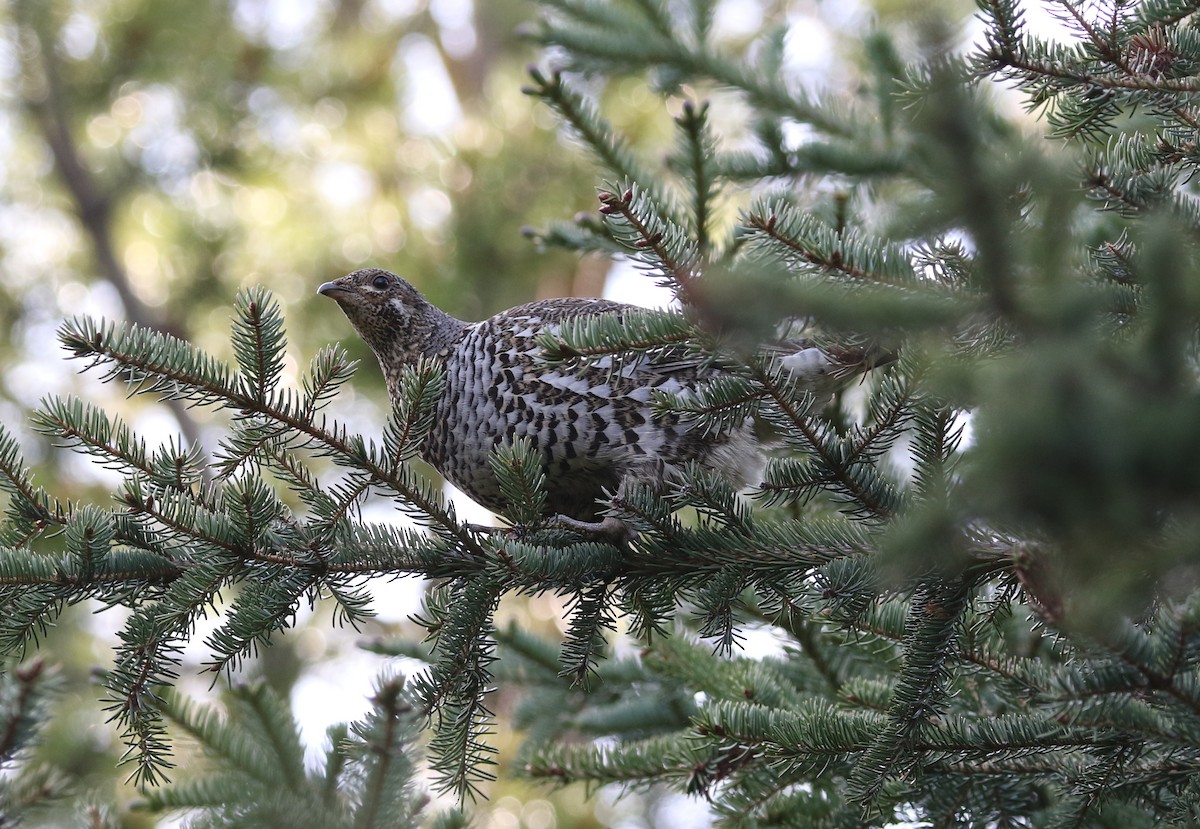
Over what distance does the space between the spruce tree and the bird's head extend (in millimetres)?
1682

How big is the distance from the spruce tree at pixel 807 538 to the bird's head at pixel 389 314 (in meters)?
1.68

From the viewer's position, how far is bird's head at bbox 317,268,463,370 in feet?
13.4

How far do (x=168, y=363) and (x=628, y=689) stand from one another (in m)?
1.91

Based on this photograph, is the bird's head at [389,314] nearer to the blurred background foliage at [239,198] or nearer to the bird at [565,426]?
the bird at [565,426]

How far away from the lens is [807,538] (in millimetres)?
2197

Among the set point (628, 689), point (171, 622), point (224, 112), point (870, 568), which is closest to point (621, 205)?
point (870, 568)

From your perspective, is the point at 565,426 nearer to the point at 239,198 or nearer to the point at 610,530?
the point at 610,530

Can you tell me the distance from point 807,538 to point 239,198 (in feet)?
21.8

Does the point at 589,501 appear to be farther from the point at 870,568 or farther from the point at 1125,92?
the point at 1125,92

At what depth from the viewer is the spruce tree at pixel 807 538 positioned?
134 cm

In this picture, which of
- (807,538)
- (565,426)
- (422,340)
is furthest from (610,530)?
(422,340)

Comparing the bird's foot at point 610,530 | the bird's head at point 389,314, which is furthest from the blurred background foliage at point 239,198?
the bird's foot at point 610,530

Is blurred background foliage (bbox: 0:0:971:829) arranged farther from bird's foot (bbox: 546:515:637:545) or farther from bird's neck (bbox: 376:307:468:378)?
bird's foot (bbox: 546:515:637:545)

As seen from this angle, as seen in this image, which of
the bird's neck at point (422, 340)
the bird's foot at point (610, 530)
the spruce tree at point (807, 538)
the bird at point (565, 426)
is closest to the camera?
the spruce tree at point (807, 538)
